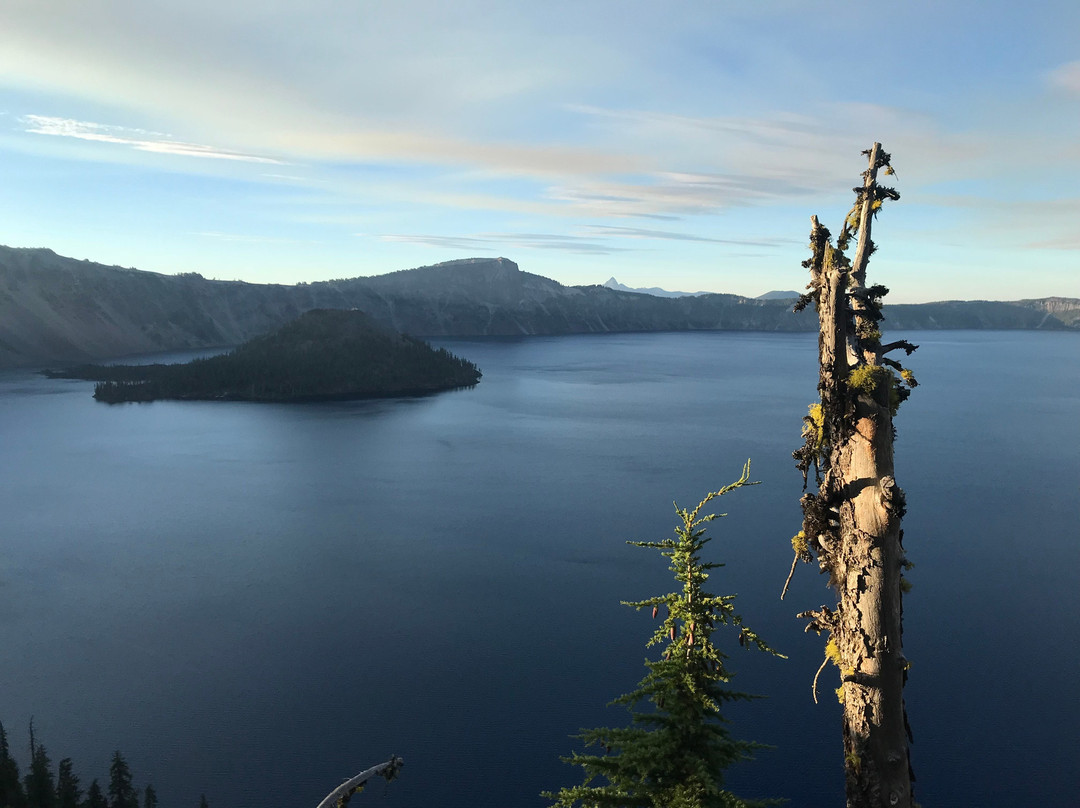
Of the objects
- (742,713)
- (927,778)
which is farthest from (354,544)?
(927,778)

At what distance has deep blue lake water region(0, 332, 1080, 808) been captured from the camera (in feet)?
128

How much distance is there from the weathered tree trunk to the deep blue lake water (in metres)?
31.2

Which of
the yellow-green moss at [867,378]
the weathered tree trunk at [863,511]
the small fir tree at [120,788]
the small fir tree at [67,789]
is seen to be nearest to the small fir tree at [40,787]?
the small fir tree at [67,789]

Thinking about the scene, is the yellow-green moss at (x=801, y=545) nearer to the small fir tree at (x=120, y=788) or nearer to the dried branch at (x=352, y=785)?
the dried branch at (x=352, y=785)

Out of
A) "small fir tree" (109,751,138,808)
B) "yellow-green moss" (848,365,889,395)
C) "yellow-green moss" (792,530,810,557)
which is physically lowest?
"small fir tree" (109,751,138,808)

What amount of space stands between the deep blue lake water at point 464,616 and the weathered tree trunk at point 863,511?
31228 mm

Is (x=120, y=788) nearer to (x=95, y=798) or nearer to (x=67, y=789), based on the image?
(x=95, y=798)

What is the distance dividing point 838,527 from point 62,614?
216 feet

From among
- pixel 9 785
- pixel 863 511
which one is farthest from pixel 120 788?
pixel 863 511

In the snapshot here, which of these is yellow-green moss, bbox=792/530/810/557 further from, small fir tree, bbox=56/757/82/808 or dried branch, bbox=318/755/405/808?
small fir tree, bbox=56/757/82/808

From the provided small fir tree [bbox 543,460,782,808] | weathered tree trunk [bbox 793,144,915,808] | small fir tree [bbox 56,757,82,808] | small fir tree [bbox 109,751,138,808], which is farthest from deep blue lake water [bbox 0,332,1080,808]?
weathered tree trunk [bbox 793,144,915,808]

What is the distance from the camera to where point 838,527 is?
956cm

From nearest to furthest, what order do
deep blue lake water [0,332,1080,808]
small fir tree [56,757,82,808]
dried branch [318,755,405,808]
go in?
dried branch [318,755,405,808] < small fir tree [56,757,82,808] < deep blue lake water [0,332,1080,808]

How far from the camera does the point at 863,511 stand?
9.15m
